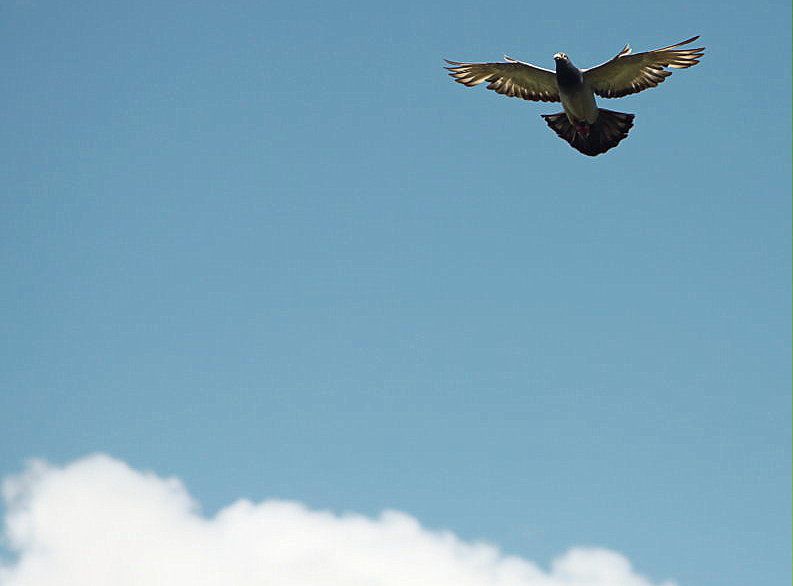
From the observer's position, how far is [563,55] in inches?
925

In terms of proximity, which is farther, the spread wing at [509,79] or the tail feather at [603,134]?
the spread wing at [509,79]

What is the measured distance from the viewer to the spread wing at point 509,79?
1003 inches

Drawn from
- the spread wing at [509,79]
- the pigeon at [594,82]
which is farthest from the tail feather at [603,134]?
the spread wing at [509,79]

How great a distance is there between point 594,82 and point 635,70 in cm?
108

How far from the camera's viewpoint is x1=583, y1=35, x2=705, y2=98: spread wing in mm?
23797

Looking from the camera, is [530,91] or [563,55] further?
[530,91]

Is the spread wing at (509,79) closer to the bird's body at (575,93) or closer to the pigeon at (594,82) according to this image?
the pigeon at (594,82)

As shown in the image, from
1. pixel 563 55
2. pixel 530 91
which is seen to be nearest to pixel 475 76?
pixel 530 91

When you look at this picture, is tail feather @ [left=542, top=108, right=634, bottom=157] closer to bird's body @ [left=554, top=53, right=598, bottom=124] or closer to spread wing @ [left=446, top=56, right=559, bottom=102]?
bird's body @ [left=554, top=53, right=598, bottom=124]

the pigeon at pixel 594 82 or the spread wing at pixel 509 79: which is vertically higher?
the spread wing at pixel 509 79

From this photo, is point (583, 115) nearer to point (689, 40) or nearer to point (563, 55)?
point (563, 55)

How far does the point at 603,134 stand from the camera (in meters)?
23.9

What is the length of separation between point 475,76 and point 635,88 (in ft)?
13.8

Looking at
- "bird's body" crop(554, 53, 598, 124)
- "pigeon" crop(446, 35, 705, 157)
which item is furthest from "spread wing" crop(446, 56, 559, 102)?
"bird's body" crop(554, 53, 598, 124)
